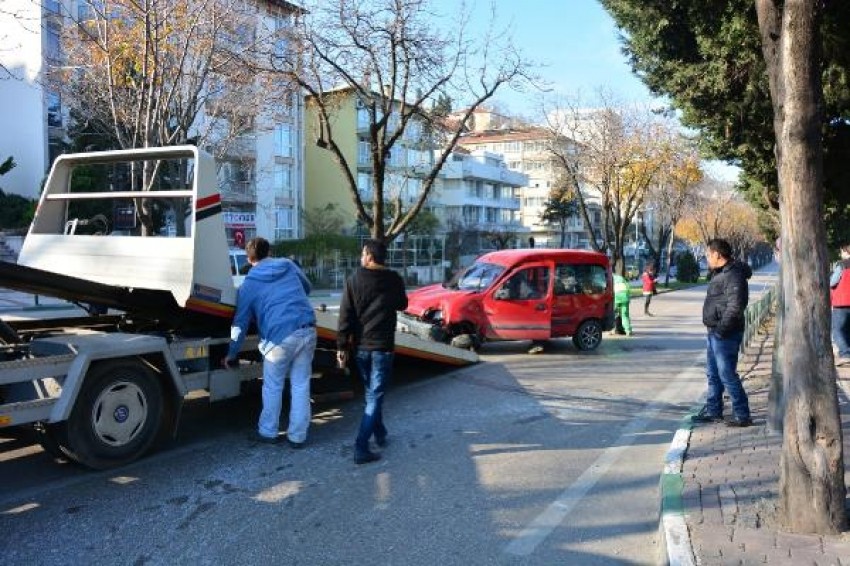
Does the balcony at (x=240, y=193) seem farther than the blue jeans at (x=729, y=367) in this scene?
Yes

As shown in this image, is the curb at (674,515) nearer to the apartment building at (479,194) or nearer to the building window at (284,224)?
the building window at (284,224)

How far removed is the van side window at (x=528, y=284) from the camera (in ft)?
43.0

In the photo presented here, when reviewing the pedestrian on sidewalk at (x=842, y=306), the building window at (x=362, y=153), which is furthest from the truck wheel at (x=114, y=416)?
the building window at (x=362, y=153)

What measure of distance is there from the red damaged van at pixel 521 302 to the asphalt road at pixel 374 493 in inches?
156

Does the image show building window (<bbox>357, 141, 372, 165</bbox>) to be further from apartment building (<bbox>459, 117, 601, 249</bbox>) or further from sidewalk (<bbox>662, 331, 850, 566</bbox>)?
sidewalk (<bbox>662, 331, 850, 566</bbox>)

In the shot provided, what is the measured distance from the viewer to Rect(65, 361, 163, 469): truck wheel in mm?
5641

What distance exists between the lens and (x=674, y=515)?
4641 millimetres

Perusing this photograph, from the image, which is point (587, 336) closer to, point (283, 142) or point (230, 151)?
point (230, 151)

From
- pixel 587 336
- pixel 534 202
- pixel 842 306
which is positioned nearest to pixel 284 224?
pixel 587 336

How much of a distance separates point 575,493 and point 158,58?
934 cm

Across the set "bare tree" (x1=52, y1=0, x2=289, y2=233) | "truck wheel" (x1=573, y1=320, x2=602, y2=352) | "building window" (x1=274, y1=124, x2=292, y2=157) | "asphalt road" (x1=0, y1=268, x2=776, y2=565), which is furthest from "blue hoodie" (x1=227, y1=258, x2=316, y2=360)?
"building window" (x1=274, y1=124, x2=292, y2=157)

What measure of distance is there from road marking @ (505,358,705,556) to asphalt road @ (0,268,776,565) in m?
0.02

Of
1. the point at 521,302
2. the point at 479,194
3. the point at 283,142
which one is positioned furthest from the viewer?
the point at 479,194

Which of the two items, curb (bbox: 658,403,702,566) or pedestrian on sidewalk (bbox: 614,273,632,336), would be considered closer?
curb (bbox: 658,403,702,566)
